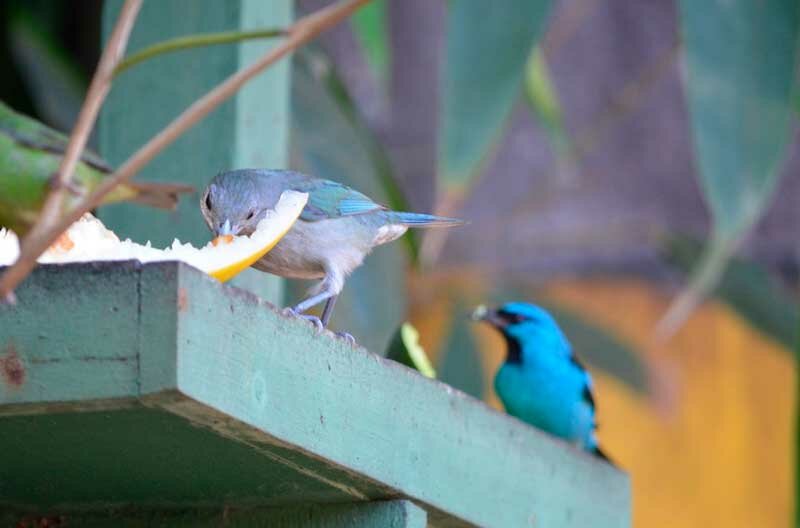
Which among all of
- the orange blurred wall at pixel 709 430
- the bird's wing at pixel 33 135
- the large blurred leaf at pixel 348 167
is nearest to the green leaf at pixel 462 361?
the orange blurred wall at pixel 709 430

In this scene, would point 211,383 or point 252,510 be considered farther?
→ point 252,510

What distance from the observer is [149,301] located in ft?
6.30

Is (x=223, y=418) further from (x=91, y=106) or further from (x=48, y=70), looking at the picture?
(x=48, y=70)

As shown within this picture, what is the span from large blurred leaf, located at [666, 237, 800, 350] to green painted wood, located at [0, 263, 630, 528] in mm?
3399

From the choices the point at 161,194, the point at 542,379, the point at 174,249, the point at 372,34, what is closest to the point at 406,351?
the point at 161,194

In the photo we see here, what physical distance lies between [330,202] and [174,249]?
49 centimetres

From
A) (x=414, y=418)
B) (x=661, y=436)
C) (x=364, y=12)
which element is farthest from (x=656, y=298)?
(x=414, y=418)

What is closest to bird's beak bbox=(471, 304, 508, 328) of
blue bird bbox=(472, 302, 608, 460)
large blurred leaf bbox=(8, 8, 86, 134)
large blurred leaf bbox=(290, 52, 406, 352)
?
blue bird bbox=(472, 302, 608, 460)

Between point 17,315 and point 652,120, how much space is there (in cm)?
537

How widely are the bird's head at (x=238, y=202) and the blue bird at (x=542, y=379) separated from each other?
1413 mm

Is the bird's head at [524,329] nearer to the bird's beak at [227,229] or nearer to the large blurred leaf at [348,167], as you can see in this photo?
the large blurred leaf at [348,167]

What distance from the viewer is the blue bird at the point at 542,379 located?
13.1 feet

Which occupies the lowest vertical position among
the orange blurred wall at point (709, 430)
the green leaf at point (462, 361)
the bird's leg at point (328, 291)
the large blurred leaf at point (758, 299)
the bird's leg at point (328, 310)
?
the orange blurred wall at point (709, 430)

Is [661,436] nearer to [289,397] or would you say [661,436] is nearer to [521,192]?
[521,192]
